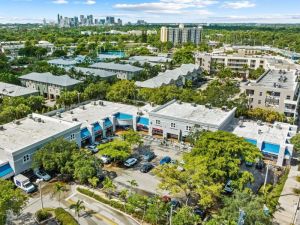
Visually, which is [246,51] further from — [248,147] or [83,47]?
[248,147]

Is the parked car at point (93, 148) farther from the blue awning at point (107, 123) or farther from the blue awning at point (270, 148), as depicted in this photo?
the blue awning at point (270, 148)

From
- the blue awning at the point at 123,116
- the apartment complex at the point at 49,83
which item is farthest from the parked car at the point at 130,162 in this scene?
the apartment complex at the point at 49,83

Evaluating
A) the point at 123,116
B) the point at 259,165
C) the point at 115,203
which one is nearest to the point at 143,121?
the point at 123,116

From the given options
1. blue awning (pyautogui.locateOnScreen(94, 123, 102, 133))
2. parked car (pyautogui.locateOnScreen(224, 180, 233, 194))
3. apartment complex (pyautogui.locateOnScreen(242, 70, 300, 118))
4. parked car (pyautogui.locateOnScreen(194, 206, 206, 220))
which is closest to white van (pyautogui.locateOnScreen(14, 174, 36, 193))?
blue awning (pyautogui.locateOnScreen(94, 123, 102, 133))

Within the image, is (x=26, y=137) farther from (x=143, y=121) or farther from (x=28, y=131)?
(x=143, y=121)

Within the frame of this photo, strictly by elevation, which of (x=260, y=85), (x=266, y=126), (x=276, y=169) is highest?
(x=260, y=85)

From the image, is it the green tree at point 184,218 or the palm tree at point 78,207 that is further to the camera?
the palm tree at point 78,207

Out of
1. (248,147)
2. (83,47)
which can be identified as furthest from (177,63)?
(248,147)
